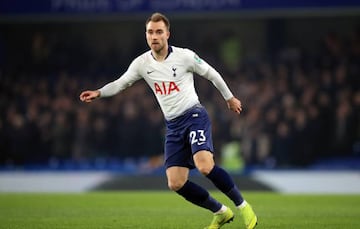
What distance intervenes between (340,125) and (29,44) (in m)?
10.6

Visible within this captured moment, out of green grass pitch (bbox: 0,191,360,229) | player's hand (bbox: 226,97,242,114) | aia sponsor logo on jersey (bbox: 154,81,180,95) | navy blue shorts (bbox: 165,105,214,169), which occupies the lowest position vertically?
green grass pitch (bbox: 0,191,360,229)

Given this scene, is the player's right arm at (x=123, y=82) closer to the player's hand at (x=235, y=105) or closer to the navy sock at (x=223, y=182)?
the player's hand at (x=235, y=105)

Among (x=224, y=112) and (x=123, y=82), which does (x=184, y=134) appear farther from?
(x=224, y=112)

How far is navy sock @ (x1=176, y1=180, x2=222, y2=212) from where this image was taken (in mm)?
8422

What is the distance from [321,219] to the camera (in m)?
10.2

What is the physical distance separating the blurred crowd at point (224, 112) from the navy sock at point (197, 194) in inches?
418

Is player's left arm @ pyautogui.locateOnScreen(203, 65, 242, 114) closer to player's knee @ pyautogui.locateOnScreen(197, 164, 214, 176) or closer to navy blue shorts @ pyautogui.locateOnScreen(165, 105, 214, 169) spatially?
navy blue shorts @ pyautogui.locateOnScreen(165, 105, 214, 169)

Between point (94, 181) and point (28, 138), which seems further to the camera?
point (28, 138)

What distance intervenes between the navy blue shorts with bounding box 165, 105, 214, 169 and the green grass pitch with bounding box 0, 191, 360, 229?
99 cm

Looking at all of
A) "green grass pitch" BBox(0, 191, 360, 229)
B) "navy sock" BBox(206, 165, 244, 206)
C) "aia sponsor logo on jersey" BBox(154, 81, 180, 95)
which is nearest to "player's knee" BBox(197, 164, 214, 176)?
"navy sock" BBox(206, 165, 244, 206)

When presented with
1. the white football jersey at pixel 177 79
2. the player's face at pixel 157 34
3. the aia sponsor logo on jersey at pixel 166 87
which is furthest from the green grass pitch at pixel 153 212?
the player's face at pixel 157 34

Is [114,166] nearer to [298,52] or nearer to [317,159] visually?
[317,159]

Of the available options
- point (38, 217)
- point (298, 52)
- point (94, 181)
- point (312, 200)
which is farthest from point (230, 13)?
point (38, 217)

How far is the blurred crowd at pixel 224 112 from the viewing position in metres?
19.0
